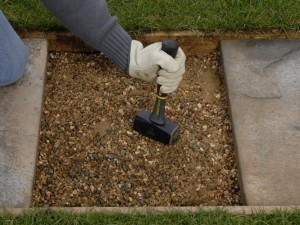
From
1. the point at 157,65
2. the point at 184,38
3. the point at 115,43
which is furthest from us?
the point at 184,38

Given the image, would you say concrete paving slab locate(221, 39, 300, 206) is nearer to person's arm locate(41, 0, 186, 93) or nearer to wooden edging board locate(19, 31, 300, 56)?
wooden edging board locate(19, 31, 300, 56)

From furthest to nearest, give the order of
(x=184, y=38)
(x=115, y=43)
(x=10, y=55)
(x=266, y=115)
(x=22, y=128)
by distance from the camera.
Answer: (x=184, y=38), (x=266, y=115), (x=22, y=128), (x=10, y=55), (x=115, y=43)

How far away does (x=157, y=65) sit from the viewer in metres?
2.50

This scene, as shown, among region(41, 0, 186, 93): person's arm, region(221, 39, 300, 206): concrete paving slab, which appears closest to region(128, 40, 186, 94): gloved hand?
region(41, 0, 186, 93): person's arm

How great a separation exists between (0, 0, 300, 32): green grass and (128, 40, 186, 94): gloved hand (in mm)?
760

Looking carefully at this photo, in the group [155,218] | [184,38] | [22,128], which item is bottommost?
[22,128]

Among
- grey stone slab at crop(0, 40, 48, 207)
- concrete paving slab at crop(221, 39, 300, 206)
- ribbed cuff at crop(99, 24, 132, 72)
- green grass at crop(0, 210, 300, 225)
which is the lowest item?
grey stone slab at crop(0, 40, 48, 207)

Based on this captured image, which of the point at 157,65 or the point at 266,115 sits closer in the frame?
the point at 157,65

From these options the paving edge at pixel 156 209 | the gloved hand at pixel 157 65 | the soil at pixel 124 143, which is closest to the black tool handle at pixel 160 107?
the gloved hand at pixel 157 65

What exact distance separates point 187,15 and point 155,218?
140 centimetres

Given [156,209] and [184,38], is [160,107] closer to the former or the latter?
[156,209]

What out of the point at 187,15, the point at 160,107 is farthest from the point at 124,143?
the point at 187,15

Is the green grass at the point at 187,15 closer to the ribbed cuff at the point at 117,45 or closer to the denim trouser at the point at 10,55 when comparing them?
the denim trouser at the point at 10,55

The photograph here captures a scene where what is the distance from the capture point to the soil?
9.16 ft
